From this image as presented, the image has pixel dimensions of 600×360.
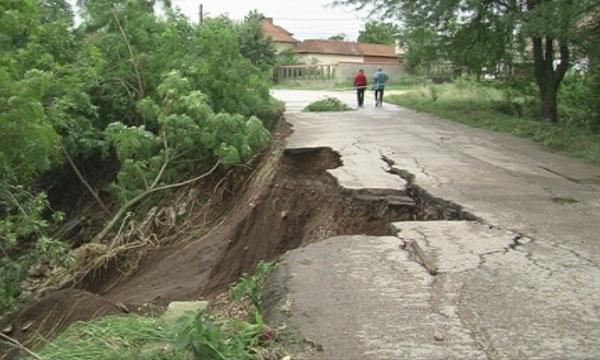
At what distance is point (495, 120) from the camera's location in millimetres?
18938

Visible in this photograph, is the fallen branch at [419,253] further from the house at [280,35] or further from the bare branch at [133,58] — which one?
the house at [280,35]

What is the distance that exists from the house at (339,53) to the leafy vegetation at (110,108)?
64.0 m

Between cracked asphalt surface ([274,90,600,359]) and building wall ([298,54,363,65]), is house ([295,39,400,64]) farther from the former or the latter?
cracked asphalt surface ([274,90,600,359])

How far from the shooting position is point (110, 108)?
15688 mm

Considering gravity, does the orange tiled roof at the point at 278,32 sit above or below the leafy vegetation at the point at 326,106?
above

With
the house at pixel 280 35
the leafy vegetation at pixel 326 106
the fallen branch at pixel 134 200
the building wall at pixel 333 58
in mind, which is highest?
the house at pixel 280 35

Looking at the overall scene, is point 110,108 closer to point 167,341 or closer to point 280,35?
point 167,341

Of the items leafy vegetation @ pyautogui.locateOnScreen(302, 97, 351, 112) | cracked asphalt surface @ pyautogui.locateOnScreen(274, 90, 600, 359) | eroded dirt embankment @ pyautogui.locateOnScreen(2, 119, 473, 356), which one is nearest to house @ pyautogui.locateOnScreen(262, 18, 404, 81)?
leafy vegetation @ pyautogui.locateOnScreen(302, 97, 351, 112)

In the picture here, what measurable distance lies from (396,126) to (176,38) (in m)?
5.97

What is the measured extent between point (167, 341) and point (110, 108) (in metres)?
12.8

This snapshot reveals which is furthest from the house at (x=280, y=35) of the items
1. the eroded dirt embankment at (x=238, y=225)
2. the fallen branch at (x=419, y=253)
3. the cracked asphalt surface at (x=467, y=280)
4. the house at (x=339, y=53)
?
the fallen branch at (x=419, y=253)

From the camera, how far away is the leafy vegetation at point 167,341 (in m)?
3.34

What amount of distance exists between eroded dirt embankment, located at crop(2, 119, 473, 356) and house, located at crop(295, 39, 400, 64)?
68.8 m

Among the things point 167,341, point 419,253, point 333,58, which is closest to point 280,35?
point 333,58
